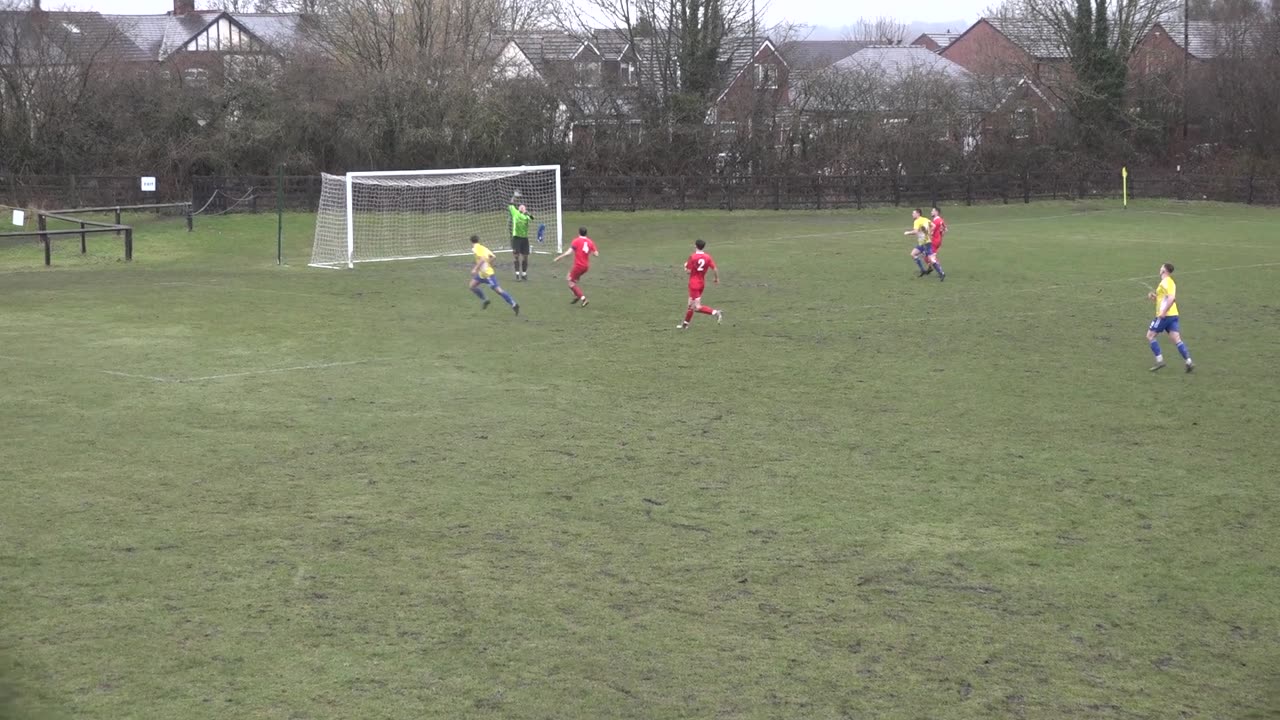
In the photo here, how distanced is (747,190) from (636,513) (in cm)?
3791

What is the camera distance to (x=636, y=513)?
34.6 ft

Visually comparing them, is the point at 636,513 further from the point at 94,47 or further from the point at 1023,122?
the point at 1023,122

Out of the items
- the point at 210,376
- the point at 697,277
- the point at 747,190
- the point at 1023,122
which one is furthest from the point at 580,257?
the point at 1023,122

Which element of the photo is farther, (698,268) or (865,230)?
(865,230)

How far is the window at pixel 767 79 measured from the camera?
54125 millimetres

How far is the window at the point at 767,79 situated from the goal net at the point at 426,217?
15.5m

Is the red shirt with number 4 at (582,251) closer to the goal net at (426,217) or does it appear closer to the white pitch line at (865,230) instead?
the goal net at (426,217)

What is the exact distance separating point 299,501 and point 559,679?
4372mm

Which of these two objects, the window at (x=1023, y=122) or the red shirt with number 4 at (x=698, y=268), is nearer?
the red shirt with number 4 at (x=698, y=268)

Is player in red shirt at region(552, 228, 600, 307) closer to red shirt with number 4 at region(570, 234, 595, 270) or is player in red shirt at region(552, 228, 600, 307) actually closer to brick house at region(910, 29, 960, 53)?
red shirt with number 4 at region(570, 234, 595, 270)

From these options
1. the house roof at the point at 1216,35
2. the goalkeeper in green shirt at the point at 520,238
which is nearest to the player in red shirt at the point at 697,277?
the goalkeeper in green shirt at the point at 520,238

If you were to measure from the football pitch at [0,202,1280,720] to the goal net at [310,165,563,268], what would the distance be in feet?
36.5

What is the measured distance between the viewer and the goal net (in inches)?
1309

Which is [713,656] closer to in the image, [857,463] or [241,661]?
[241,661]
